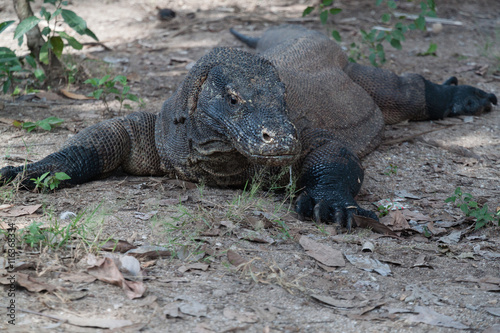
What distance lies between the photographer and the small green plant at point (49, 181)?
377 cm

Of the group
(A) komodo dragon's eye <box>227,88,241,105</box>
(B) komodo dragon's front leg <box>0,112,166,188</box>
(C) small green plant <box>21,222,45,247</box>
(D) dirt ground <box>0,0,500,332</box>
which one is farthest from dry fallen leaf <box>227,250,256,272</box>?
(B) komodo dragon's front leg <box>0,112,166,188</box>

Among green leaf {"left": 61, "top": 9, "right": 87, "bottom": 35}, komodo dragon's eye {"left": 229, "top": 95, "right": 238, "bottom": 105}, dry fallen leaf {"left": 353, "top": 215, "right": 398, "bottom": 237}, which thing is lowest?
dry fallen leaf {"left": 353, "top": 215, "right": 398, "bottom": 237}

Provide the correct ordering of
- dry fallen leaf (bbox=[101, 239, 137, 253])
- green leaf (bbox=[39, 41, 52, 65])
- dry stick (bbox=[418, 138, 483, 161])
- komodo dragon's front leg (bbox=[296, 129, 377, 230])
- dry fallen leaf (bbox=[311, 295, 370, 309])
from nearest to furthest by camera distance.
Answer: dry fallen leaf (bbox=[311, 295, 370, 309]) → dry fallen leaf (bbox=[101, 239, 137, 253]) → komodo dragon's front leg (bbox=[296, 129, 377, 230]) → dry stick (bbox=[418, 138, 483, 161]) → green leaf (bbox=[39, 41, 52, 65])

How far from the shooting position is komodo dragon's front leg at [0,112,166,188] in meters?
4.05

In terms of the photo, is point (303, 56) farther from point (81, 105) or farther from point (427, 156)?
point (81, 105)

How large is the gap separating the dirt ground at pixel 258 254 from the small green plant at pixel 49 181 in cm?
8

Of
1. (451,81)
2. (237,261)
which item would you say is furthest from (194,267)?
(451,81)

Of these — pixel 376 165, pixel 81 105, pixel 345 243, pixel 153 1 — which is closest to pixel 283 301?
pixel 345 243

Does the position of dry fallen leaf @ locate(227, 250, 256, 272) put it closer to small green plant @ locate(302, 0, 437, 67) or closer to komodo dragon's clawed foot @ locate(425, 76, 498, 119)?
komodo dragon's clawed foot @ locate(425, 76, 498, 119)

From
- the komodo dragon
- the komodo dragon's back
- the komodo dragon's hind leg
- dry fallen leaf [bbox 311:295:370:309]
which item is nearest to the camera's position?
dry fallen leaf [bbox 311:295:370:309]

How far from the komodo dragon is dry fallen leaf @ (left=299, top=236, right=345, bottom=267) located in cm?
47

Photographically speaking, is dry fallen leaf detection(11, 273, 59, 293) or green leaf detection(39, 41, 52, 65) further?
green leaf detection(39, 41, 52, 65)

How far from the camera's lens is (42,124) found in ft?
15.9

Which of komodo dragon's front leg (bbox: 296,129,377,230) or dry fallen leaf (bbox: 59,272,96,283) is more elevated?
dry fallen leaf (bbox: 59,272,96,283)
